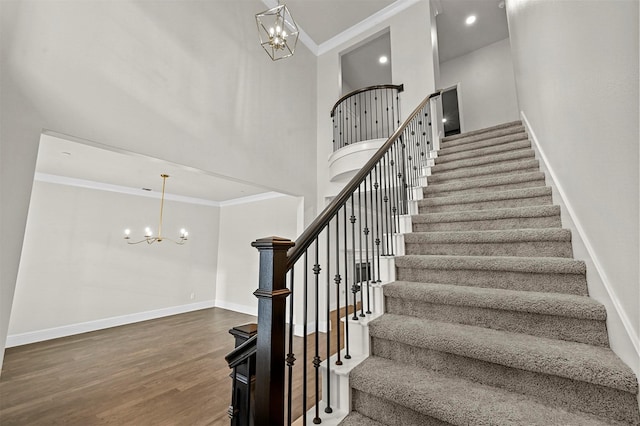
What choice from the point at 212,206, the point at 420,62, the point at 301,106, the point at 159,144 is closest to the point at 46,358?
the point at 159,144

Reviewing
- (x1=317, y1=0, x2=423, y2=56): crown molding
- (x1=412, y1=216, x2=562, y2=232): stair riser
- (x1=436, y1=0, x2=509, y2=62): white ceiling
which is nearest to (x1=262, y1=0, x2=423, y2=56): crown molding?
(x1=317, y1=0, x2=423, y2=56): crown molding

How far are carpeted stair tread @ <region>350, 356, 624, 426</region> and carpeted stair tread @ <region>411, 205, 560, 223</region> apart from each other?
136cm

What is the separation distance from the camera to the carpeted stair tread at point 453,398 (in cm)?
100

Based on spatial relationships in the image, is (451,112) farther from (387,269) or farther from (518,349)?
(518,349)

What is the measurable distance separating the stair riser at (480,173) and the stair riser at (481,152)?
0.39 metres

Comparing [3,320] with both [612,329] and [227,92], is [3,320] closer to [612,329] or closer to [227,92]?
[227,92]

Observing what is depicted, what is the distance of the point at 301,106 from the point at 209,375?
456 centimetres

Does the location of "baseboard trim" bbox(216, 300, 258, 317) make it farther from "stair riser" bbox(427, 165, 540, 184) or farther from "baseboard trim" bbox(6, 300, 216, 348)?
"stair riser" bbox(427, 165, 540, 184)

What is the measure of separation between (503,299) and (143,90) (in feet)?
11.8

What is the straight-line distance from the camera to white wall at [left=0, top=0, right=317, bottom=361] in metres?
2.04

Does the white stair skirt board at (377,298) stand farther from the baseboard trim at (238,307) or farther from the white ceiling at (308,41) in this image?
the baseboard trim at (238,307)

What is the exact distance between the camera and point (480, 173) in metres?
2.86

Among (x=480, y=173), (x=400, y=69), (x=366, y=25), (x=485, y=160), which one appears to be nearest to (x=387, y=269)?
(x=480, y=173)

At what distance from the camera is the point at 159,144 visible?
2881 millimetres
